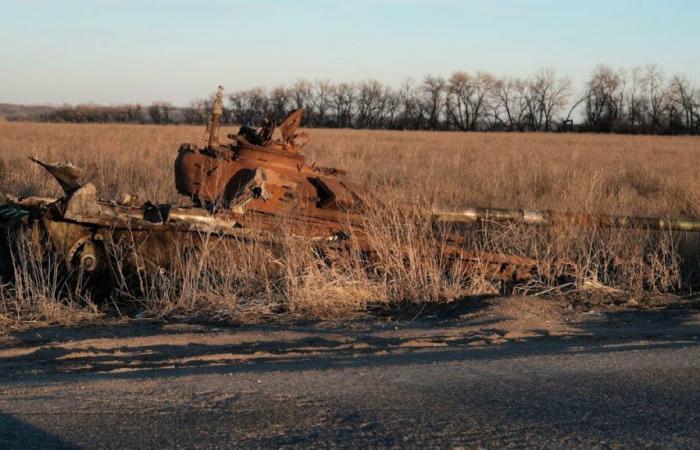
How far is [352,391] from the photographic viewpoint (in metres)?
4.99

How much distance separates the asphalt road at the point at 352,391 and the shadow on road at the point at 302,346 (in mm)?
23

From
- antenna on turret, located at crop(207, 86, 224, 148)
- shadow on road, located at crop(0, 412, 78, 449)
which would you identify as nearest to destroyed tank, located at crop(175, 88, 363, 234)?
antenna on turret, located at crop(207, 86, 224, 148)

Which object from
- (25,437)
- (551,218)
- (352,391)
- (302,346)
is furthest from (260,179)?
(25,437)

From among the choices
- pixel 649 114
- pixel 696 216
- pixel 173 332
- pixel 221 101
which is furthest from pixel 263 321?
pixel 649 114

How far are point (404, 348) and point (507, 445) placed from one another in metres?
2.49

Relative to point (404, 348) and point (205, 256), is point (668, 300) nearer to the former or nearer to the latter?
point (404, 348)

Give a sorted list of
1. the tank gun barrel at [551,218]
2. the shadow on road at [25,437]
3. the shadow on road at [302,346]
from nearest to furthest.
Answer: the shadow on road at [25,437] → the shadow on road at [302,346] → the tank gun barrel at [551,218]

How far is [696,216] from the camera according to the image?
1590 centimetres

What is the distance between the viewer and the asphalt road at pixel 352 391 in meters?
4.18

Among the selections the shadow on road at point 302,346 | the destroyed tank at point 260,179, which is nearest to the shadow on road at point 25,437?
the shadow on road at point 302,346

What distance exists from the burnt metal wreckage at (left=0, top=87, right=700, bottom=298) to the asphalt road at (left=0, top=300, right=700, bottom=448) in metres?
2.10

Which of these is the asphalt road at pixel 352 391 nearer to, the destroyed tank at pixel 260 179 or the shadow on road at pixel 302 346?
the shadow on road at pixel 302 346

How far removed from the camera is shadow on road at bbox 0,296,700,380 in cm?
586

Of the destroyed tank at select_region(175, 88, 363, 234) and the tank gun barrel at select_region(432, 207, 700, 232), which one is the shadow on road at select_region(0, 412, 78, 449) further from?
the tank gun barrel at select_region(432, 207, 700, 232)
